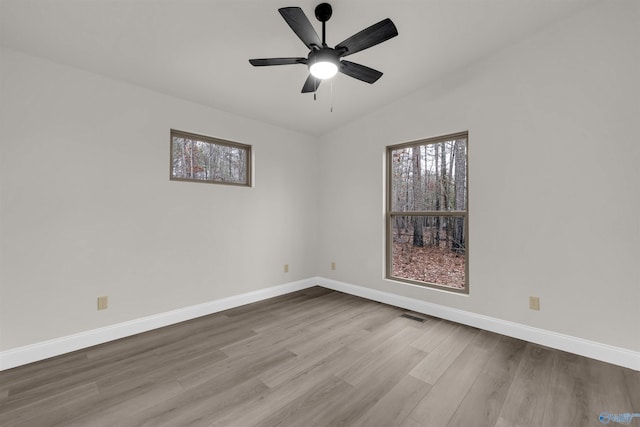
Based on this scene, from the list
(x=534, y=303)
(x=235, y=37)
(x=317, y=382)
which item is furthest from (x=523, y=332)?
(x=235, y=37)

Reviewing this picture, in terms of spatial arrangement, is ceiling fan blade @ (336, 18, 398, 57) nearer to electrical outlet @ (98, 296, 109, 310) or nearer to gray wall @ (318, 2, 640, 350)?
gray wall @ (318, 2, 640, 350)

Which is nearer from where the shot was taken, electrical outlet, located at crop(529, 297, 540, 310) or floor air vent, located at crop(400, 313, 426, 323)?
electrical outlet, located at crop(529, 297, 540, 310)

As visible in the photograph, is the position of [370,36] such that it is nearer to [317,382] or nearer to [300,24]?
[300,24]

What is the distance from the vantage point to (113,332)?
2.77 metres

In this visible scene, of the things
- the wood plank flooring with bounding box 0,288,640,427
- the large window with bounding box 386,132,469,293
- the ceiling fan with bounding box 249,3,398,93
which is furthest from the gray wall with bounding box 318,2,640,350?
the ceiling fan with bounding box 249,3,398,93

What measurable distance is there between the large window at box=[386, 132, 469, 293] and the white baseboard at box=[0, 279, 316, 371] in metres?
2.06

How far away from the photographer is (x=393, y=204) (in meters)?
3.97

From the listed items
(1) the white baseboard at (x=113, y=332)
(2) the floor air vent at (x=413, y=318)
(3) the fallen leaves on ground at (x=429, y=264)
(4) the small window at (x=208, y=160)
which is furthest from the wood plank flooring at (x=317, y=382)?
(4) the small window at (x=208, y=160)

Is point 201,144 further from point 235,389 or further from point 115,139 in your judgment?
point 235,389

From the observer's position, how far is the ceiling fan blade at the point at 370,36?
182 centimetres

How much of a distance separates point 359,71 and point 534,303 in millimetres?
2726

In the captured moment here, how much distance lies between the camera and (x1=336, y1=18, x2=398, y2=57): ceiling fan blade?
1.82 m

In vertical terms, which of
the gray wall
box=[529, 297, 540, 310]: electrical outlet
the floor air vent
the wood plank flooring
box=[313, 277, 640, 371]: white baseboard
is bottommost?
the wood plank flooring

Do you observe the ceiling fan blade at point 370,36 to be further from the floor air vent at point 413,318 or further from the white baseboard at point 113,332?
the white baseboard at point 113,332
